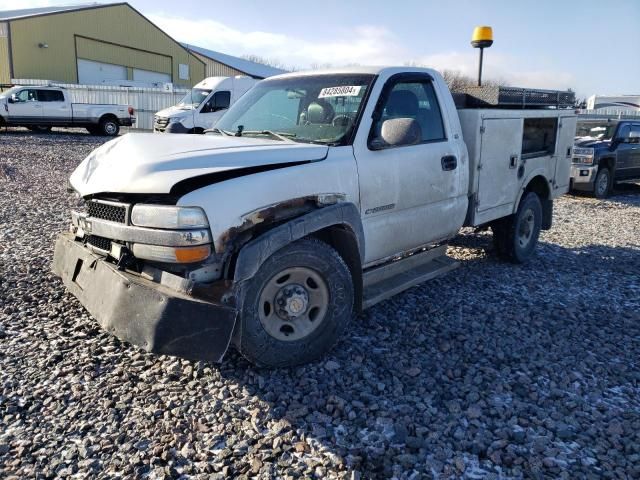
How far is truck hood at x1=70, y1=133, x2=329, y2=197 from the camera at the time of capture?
3.08 meters

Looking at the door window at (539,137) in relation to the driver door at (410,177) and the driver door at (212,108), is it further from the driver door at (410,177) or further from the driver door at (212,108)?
the driver door at (212,108)

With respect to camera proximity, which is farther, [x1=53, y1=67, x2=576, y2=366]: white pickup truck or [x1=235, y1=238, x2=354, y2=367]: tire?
[x1=235, y1=238, x2=354, y2=367]: tire

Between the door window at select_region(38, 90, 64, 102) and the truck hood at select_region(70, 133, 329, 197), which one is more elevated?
the door window at select_region(38, 90, 64, 102)

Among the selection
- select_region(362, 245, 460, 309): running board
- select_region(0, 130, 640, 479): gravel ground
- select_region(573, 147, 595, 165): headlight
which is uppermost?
select_region(573, 147, 595, 165): headlight

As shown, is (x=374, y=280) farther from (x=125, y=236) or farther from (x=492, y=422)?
(x=125, y=236)

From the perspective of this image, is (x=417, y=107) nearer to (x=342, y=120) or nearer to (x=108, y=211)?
(x=342, y=120)

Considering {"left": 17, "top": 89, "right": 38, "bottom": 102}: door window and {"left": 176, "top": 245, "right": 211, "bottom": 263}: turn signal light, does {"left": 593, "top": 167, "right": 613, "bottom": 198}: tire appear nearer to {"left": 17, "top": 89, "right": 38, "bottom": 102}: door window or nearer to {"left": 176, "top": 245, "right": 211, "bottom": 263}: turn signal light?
{"left": 176, "top": 245, "right": 211, "bottom": 263}: turn signal light

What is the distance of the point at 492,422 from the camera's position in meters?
3.04

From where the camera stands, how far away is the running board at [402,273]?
13.5 ft

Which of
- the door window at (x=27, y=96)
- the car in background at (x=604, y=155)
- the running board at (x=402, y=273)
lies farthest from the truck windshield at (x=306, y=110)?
the door window at (x=27, y=96)

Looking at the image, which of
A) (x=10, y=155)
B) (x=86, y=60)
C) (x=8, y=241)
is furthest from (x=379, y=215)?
(x=86, y=60)

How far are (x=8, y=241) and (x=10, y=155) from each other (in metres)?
10.6

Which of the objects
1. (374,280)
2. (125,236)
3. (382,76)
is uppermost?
(382,76)

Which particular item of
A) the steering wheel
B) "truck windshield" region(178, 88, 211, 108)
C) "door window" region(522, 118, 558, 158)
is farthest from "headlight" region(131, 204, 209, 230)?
"truck windshield" region(178, 88, 211, 108)
